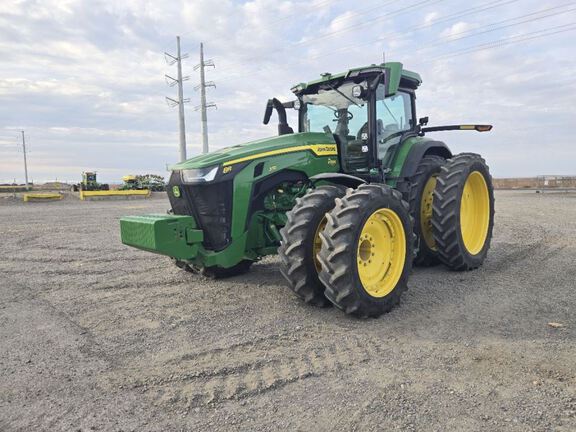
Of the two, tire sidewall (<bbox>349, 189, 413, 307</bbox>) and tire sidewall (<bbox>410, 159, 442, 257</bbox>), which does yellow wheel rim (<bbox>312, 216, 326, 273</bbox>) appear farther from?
tire sidewall (<bbox>410, 159, 442, 257</bbox>)

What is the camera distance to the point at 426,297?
5332mm

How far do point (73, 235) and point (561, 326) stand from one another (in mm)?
10644

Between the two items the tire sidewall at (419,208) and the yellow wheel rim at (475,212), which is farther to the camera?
the yellow wheel rim at (475,212)

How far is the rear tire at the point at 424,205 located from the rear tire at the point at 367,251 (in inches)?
56.0

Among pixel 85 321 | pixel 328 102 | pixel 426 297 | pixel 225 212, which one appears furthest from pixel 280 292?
pixel 328 102

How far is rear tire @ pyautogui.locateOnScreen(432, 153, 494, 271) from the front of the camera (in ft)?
19.5

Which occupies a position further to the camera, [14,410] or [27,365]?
[27,365]

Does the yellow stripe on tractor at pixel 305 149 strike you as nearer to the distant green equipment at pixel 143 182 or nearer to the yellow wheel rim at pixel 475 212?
the yellow wheel rim at pixel 475 212

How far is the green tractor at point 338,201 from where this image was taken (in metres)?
4.59

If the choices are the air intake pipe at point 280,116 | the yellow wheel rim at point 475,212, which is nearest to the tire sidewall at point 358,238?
the yellow wheel rim at point 475,212

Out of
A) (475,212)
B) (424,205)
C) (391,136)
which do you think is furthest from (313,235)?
(475,212)

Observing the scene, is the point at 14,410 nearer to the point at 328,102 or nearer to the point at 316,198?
the point at 316,198

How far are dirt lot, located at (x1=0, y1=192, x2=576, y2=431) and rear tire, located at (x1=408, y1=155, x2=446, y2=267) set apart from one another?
0.38 meters

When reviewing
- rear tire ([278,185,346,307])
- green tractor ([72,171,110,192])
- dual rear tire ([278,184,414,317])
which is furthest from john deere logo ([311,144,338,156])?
green tractor ([72,171,110,192])
